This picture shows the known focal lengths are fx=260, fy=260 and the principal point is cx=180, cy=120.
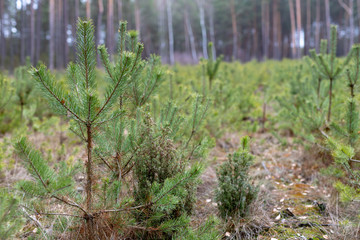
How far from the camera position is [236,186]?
217 centimetres

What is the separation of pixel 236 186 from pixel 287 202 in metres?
0.78

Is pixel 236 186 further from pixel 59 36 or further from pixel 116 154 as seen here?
pixel 59 36

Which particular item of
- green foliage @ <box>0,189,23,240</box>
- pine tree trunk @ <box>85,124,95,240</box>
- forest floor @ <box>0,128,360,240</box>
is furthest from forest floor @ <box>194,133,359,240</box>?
green foliage @ <box>0,189,23,240</box>

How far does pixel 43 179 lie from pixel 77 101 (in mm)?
427

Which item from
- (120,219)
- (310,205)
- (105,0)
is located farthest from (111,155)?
(105,0)

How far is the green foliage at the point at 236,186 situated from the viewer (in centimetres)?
215

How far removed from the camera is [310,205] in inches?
98.6

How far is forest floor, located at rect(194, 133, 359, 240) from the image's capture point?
→ 2.06 metres

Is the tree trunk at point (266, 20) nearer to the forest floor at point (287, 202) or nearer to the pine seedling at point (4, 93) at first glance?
the forest floor at point (287, 202)

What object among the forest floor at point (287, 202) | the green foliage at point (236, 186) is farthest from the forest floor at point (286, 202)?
the green foliage at point (236, 186)

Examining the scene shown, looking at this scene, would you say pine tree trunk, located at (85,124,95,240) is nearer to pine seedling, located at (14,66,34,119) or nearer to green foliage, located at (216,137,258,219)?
green foliage, located at (216,137,258,219)

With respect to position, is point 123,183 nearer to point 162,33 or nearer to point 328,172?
point 328,172

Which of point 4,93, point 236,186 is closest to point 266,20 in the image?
point 4,93

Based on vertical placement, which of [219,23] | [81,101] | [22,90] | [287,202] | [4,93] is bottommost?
[287,202]
